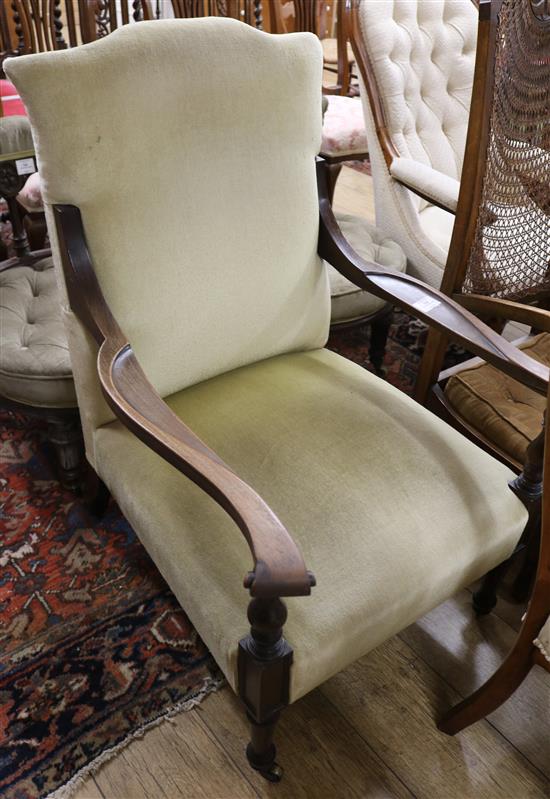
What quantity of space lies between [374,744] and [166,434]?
0.59 m

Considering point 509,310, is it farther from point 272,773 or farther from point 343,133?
point 343,133

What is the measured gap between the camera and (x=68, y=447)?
130cm

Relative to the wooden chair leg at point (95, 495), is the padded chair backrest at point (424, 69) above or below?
above

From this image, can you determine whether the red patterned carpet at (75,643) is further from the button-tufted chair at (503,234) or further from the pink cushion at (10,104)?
the pink cushion at (10,104)

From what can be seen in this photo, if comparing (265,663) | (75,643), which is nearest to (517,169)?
(265,663)

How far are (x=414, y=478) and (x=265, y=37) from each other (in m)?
0.65

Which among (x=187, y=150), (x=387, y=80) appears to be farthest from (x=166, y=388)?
(x=387, y=80)

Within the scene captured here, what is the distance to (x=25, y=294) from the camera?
1.41 m

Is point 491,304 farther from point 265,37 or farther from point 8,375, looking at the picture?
point 8,375

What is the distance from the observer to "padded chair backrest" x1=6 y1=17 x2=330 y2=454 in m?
0.85

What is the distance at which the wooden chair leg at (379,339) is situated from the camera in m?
1.63

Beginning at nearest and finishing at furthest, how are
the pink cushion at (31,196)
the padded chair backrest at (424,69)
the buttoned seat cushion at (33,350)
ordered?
1. the buttoned seat cushion at (33,350)
2. the padded chair backrest at (424,69)
3. the pink cushion at (31,196)

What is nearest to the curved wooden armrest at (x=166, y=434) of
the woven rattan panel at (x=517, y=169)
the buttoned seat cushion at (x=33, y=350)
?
the buttoned seat cushion at (x=33, y=350)

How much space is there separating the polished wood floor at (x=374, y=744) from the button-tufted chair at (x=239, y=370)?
0.09 metres
